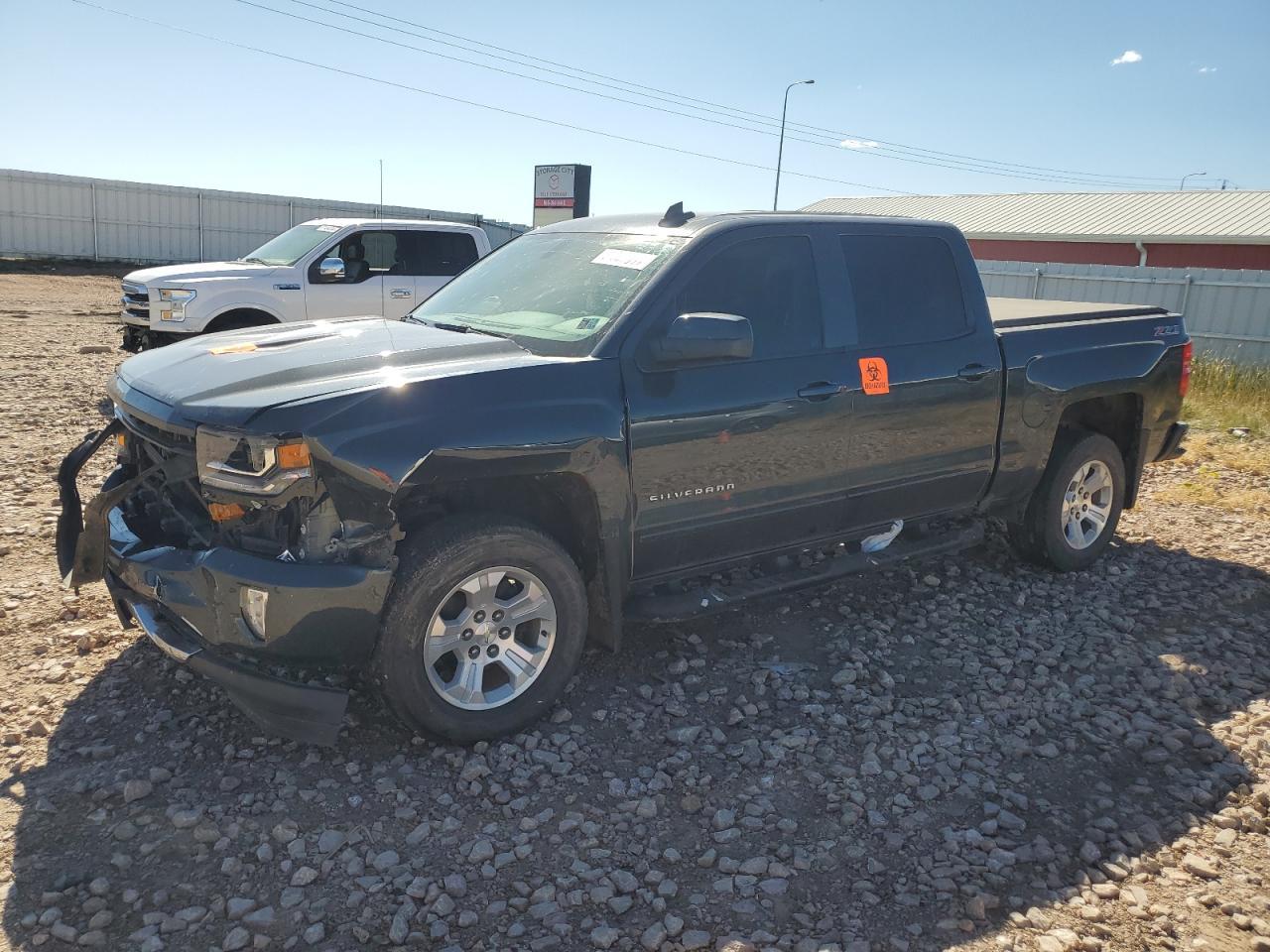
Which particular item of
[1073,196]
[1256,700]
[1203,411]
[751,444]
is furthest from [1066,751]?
[1073,196]

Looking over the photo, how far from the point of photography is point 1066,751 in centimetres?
385

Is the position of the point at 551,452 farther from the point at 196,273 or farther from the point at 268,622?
the point at 196,273

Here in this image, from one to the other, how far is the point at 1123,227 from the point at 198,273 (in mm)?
28842

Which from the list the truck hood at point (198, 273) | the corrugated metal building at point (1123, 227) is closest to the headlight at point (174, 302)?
the truck hood at point (198, 273)

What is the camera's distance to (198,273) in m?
10.4

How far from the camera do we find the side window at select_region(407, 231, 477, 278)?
11.3m

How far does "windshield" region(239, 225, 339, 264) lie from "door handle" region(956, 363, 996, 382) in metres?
8.13

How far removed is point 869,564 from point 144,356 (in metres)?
3.44

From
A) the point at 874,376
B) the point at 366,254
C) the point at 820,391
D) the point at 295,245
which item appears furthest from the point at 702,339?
the point at 295,245

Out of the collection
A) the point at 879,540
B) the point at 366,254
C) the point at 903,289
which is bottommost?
the point at 879,540

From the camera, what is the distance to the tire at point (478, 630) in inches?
132

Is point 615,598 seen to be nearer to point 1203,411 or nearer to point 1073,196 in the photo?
point 1203,411

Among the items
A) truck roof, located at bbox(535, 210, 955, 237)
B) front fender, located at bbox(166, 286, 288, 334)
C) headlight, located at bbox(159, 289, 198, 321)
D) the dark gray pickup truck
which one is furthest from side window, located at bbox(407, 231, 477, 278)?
truck roof, located at bbox(535, 210, 955, 237)

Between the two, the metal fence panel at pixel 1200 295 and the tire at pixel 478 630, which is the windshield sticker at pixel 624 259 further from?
the metal fence panel at pixel 1200 295
